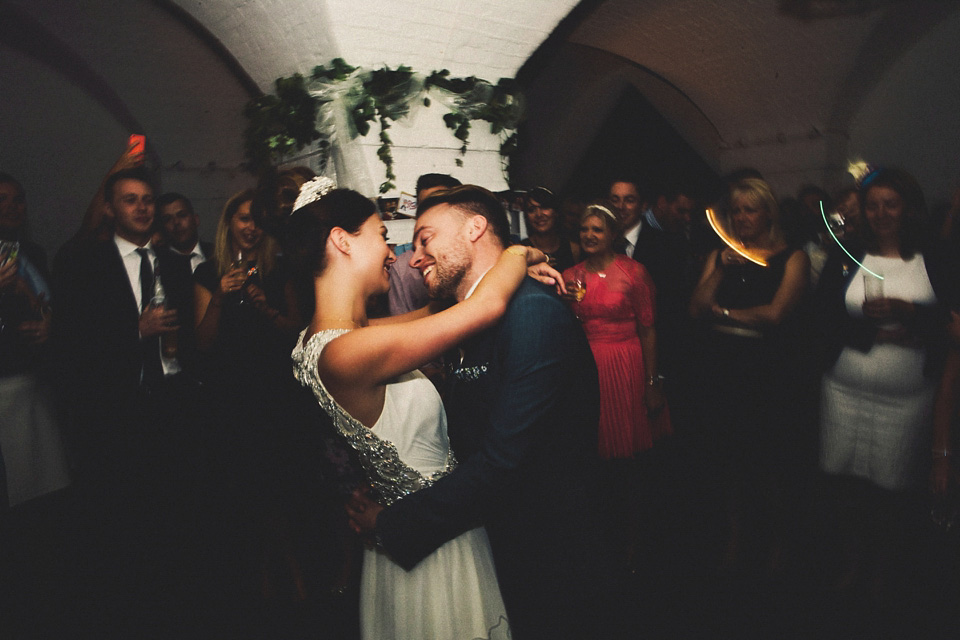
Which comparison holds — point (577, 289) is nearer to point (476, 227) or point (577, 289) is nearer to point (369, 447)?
point (476, 227)

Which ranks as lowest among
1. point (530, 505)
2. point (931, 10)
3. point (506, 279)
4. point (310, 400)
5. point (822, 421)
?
point (822, 421)

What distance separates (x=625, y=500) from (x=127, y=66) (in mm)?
5184

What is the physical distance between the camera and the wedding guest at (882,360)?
244cm

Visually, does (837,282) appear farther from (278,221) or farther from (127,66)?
(127,66)

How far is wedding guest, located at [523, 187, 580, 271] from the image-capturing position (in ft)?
11.8

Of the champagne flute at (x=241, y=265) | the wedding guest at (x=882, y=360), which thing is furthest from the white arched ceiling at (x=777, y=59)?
the champagne flute at (x=241, y=265)

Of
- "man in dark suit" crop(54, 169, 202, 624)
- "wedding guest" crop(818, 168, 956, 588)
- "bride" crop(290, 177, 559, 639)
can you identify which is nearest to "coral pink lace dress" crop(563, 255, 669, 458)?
"wedding guest" crop(818, 168, 956, 588)

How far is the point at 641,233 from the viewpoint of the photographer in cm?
388

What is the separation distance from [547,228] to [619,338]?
36.3 inches

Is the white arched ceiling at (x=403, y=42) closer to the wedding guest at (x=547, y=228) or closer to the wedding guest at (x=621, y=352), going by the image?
the wedding guest at (x=547, y=228)

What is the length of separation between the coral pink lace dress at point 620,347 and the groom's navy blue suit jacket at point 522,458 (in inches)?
61.3

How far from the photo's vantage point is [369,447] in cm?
142

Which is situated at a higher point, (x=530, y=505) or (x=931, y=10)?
(x=931, y=10)

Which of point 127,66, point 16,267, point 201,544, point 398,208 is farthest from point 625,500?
point 127,66
